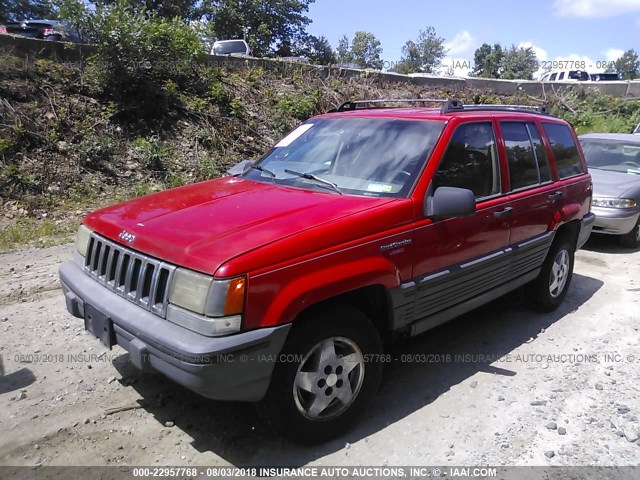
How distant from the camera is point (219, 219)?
300 centimetres

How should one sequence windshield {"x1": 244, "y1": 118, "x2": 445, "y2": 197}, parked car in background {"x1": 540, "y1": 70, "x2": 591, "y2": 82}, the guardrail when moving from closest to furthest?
A: 1. windshield {"x1": 244, "y1": 118, "x2": 445, "y2": 197}
2. the guardrail
3. parked car in background {"x1": 540, "y1": 70, "x2": 591, "y2": 82}

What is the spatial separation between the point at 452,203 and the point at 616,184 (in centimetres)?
589

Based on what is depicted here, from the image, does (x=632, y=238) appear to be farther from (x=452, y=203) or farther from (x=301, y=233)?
(x=301, y=233)

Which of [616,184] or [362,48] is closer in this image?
[616,184]

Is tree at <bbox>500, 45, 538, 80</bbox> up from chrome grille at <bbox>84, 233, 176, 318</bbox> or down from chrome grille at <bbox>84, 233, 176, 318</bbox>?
up

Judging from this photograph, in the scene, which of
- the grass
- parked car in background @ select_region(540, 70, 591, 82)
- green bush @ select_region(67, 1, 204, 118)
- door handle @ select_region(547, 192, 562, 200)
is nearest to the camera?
door handle @ select_region(547, 192, 562, 200)

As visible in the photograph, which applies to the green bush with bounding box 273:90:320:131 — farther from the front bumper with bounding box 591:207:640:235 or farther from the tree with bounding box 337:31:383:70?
the tree with bounding box 337:31:383:70

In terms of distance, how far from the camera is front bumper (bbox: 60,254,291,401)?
8.05ft

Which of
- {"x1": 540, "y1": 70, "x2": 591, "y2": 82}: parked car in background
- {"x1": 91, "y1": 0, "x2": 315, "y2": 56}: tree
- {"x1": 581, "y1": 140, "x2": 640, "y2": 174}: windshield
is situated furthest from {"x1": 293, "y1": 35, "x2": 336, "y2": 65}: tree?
{"x1": 581, "y1": 140, "x2": 640, "y2": 174}: windshield

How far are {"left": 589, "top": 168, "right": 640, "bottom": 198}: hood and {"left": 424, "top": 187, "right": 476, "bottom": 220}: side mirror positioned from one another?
5.42m

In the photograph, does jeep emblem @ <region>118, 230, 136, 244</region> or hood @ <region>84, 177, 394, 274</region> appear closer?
hood @ <region>84, 177, 394, 274</region>

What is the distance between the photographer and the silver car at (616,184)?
24.2ft

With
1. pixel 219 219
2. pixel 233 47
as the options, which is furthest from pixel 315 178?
pixel 233 47

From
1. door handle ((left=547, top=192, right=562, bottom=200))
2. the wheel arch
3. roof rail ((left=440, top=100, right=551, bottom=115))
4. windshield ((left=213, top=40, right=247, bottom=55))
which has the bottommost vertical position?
the wheel arch
